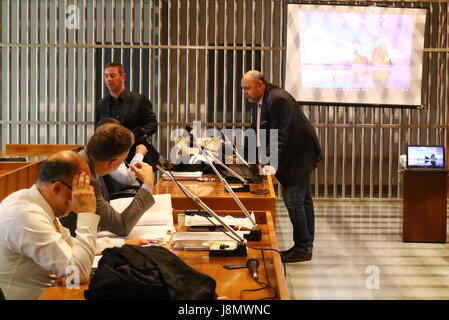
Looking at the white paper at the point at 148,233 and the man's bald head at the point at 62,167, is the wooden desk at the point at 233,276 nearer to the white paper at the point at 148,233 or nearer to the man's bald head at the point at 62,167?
the white paper at the point at 148,233

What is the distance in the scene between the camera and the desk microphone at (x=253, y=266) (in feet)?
7.91

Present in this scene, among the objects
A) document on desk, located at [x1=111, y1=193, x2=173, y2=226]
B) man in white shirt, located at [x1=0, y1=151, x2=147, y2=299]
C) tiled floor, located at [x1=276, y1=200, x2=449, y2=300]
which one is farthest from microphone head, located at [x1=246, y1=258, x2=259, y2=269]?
tiled floor, located at [x1=276, y1=200, x2=449, y2=300]

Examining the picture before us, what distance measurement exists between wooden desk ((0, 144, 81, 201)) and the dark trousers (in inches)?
82.2

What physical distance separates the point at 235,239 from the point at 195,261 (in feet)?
0.80

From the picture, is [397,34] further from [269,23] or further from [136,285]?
[136,285]

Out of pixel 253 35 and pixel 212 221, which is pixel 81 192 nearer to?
pixel 212 221

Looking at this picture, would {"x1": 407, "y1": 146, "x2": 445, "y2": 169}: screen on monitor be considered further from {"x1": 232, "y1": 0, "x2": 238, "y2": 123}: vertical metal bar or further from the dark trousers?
{"x1": 232, "y1": 0, "x2": 238, "y2": 123}: vertical metal bar

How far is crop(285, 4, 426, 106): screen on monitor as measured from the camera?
8.12 metres

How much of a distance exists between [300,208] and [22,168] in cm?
226

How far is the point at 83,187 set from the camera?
2.37 m

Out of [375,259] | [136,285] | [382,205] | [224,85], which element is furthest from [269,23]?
[136,285]

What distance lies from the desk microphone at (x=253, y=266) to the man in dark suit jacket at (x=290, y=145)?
2.64 meters

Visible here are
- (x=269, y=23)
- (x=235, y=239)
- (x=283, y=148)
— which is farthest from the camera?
(x=269, y=23)

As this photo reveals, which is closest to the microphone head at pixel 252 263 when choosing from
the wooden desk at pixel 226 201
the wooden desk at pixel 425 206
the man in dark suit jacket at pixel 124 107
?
the wooden desk at pixel 226 201
